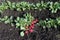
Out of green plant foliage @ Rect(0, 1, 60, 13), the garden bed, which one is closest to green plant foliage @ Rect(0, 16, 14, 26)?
the garden bed

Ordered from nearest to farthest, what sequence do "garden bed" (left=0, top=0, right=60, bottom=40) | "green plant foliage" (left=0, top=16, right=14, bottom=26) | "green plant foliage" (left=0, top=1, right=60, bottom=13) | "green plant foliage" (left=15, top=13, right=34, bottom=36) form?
"garden bed" (left=0, top=0, right=60, bottom=40) → "green plant foliage" (left=15, top=13, right=34, bottom=36) → "green plant foliage" (left=0, top=16, right=14, bottom=26) → "green plant foliage" (left=0, top=1, right=60, bottom=13)

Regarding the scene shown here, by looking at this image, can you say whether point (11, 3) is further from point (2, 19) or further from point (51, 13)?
point (51, 13)

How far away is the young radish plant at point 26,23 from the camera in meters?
3.78

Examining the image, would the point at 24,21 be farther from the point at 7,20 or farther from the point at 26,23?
the point at 7,20

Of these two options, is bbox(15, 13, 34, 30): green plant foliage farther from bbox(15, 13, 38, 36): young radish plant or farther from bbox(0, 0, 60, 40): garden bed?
bbox(0, 0, 60, 40): garden bed

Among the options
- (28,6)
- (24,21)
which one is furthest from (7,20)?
(28,6)

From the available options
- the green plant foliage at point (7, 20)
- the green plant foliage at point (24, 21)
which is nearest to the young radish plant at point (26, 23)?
the green plant foliage at point (24, 21)

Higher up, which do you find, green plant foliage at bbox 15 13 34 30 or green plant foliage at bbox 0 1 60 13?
green plant foliage at bbox 0 1 60 13

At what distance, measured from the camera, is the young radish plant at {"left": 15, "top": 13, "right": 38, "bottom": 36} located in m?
3.78

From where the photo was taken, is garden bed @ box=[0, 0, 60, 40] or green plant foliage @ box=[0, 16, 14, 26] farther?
green plant foliage @ box=[0, 16, 14, 26]

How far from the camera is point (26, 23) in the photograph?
3.86 m

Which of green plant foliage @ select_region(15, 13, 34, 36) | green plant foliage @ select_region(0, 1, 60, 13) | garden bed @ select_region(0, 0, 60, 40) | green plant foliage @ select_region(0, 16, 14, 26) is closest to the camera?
garden bed @ select_region(0, 0, 60, 40)

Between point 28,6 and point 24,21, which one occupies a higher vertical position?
point 28,6

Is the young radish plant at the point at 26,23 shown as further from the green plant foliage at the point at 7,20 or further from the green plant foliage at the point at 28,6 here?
the green plant foliage at the point at 28,6
